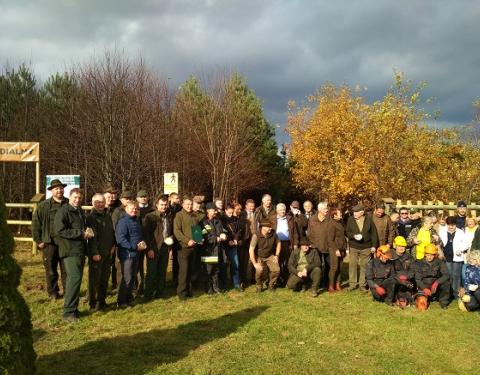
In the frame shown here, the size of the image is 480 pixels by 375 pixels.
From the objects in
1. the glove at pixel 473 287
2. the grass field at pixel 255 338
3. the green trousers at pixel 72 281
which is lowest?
the grass field at pixel 255 338

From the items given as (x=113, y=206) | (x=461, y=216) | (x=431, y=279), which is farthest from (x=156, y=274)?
(x=461, y=216)

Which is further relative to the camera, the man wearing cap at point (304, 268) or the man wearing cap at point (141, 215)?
the man wearing cap at point (304, 268)

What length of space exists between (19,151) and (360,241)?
10.4 meters

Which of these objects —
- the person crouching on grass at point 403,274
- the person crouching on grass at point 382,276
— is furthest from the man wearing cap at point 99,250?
the person crouching on grass at point 403,274

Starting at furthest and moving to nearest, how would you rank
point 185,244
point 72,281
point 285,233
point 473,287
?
point 285,233 < point 185,244 < point 473,287 < point 72,281

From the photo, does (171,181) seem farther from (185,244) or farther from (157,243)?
(185,244)

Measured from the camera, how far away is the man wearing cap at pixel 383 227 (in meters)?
9.64

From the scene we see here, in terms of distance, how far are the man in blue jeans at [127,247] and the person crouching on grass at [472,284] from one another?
5724 mm

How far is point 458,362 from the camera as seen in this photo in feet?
17.4

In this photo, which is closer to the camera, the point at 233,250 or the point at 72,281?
the point at 72,281

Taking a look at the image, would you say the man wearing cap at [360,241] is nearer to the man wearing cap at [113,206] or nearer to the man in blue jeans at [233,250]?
the man in blue jeans at [233,250]

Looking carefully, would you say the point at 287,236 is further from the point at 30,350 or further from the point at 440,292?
the point at 30,350

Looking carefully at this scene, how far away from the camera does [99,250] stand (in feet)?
23.7

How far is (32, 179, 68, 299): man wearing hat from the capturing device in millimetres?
7629
